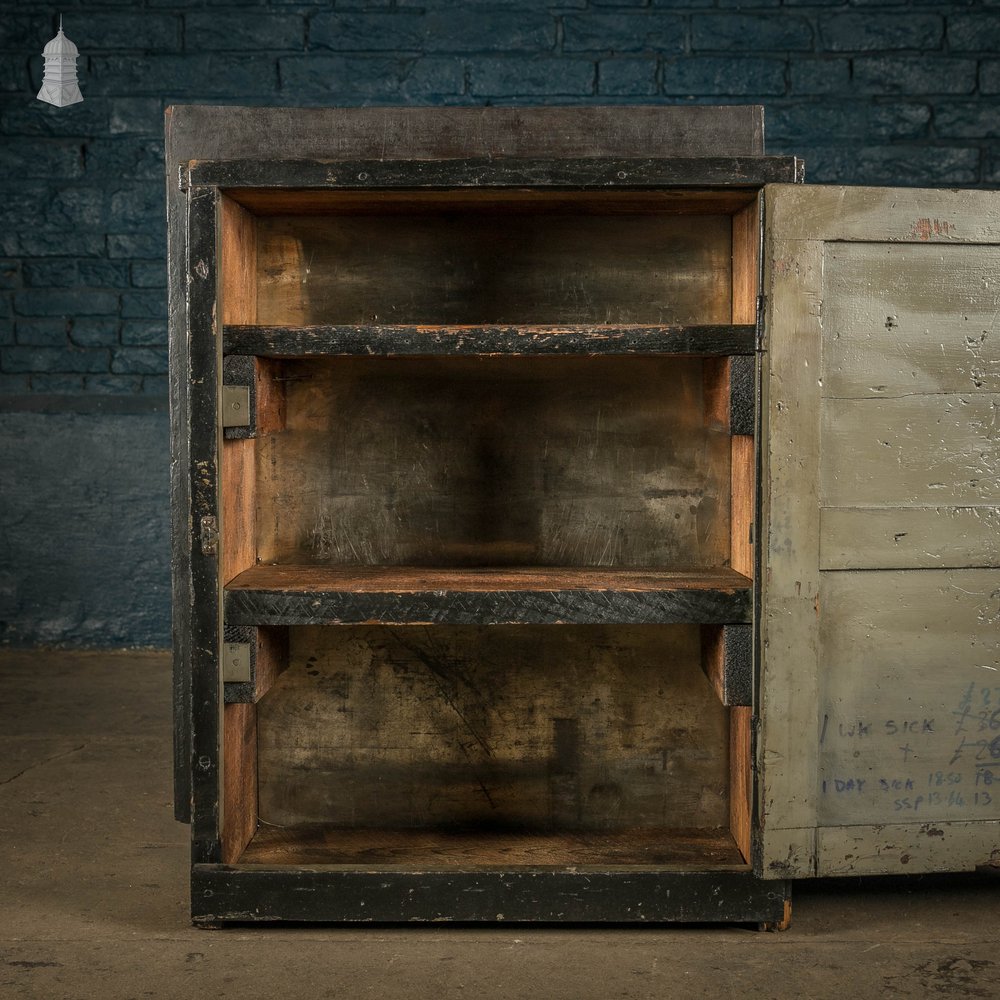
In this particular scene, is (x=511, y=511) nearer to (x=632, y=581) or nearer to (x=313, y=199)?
(x=632, y=581)

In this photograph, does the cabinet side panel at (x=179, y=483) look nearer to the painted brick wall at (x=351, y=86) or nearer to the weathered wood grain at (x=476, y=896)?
the weathered wood grain at (x=476, y=896)

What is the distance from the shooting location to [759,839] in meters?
2.08

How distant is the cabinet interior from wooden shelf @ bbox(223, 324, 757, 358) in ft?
0.74

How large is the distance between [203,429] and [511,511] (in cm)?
72

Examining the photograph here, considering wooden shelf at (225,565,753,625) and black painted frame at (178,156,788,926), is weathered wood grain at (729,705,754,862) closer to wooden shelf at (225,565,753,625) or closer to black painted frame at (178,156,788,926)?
black painted frame at (178,156,788,926)

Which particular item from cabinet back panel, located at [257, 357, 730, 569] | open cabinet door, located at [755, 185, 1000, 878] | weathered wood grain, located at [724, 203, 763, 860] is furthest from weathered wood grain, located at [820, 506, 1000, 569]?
cabinet back panel, located at [257, 357, 730, 569]

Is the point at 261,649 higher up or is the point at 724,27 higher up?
the point at 724,27

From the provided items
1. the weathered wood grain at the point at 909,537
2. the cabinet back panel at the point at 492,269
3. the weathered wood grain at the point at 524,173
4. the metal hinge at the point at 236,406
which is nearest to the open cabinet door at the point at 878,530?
the weathered wood grain at the point at 909,537

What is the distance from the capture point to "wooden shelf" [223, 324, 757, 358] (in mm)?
2055

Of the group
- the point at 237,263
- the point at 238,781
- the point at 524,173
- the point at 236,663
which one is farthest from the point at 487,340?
the point at 238,781

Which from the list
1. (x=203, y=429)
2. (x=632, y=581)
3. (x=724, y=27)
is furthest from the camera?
(x=724, y=27)

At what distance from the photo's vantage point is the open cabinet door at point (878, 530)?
2043mm

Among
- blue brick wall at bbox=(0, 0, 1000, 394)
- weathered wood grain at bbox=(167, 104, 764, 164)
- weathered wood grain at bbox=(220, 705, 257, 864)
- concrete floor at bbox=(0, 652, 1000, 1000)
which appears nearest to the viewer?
concrete floor at bbox=(0, 652, 1000, 1000)

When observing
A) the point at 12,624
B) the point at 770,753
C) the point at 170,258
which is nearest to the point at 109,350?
the point at 12,624
